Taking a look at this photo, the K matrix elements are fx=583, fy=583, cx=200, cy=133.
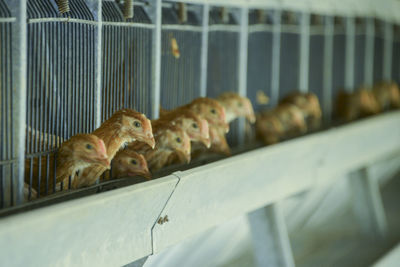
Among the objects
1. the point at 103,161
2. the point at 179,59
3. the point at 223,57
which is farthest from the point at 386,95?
the point at 103,161

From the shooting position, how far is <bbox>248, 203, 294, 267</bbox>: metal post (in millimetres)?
2871

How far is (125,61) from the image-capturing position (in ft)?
7.47

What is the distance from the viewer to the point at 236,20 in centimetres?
310

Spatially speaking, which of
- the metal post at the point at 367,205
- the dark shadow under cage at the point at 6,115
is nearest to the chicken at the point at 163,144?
the dark shadow under cage at the point at 6,115

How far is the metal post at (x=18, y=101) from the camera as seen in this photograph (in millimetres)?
1716

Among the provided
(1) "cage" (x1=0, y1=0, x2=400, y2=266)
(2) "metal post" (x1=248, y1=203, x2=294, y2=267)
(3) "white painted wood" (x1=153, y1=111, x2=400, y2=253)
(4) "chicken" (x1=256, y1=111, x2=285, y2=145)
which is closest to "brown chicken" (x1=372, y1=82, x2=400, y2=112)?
(3) "white painted wood" (x1=153, y1=111, x2=400, y2=253)

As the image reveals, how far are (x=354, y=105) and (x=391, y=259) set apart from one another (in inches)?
50.1

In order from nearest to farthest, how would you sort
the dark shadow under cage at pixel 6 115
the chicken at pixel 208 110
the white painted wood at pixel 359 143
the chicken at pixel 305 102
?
the dark shadow under cage at pixel 6 115 → the chicken at pixel 208 110 → the white painted wood at pixel 359 143 → the chicken at pixel 305 102

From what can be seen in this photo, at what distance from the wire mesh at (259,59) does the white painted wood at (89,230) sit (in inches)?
55.4

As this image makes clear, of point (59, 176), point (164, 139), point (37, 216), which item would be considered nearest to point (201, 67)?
point (164, 139)

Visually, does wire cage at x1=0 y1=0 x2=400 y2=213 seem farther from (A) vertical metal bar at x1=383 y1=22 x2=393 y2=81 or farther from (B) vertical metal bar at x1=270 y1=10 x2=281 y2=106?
(A) vertical metal bar at x1=383 y1=22 x2=393 y2=81

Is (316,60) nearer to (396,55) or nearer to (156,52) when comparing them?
(396,55)

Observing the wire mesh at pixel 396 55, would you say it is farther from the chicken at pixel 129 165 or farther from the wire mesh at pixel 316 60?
the chicken at pixel 129 165

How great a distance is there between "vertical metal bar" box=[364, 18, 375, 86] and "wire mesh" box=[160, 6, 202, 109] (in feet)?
7.49
